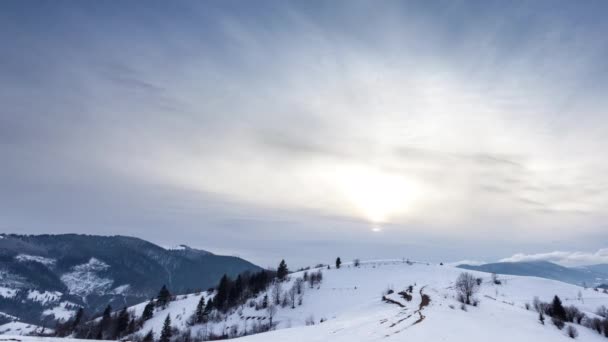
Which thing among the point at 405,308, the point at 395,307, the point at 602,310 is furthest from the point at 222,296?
the point at 602,310

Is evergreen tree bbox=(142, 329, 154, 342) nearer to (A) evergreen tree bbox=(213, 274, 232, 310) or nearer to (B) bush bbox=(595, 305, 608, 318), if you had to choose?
(A) evergreen tree bbox=(213, 274, 232, 310)

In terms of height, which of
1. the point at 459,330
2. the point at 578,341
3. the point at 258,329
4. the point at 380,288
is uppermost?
the point at 459,330

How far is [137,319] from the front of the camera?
530 ft

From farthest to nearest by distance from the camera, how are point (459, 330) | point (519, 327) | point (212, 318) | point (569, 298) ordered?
point (212, 318), point (569, 298), point (519, 327), point (459, 330)

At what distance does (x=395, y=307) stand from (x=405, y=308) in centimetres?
568

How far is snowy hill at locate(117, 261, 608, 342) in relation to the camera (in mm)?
27569

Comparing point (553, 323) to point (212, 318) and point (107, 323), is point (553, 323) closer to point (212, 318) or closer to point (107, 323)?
point (212, 318)

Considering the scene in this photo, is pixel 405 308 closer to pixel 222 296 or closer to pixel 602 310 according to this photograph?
pixel 602 310

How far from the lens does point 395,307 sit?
51.6 m

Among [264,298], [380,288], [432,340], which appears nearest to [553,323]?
[432,340]

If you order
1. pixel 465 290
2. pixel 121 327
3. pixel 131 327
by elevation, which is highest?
pixel 465 290

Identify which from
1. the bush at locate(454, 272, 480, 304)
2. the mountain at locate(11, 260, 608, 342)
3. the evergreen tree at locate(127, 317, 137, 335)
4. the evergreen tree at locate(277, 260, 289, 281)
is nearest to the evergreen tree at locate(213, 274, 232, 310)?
the mountain at locate(11, 260, 608, 342)

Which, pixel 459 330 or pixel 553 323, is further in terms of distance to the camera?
pixel 553 323

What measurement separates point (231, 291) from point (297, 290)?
32.9 meters
